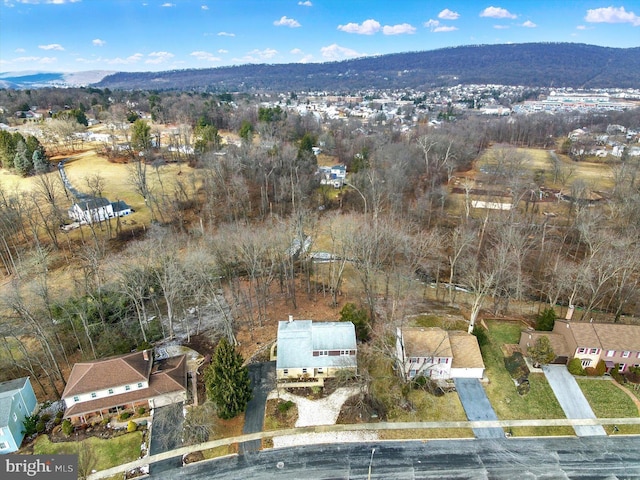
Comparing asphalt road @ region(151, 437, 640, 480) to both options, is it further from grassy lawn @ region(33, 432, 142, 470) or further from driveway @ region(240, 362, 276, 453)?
grassy lawn @ region(33, 432, 142, 470)

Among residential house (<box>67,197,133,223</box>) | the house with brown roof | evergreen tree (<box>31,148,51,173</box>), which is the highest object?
evergreen tree (<box>31,148,51,173</box>)

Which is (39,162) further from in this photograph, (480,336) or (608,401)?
(608,401)

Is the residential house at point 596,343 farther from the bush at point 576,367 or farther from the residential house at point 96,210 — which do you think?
the residential house at point 96,210

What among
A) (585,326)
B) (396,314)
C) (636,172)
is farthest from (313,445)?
(636,172)

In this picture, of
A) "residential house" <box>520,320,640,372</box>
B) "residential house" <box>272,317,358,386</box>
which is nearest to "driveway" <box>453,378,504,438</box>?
"residential house" <box>520,320,640,372</box>

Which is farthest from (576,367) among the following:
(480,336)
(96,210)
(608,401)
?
(96,210)

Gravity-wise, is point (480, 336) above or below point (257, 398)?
above

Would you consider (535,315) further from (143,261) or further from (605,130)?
(605,130)
